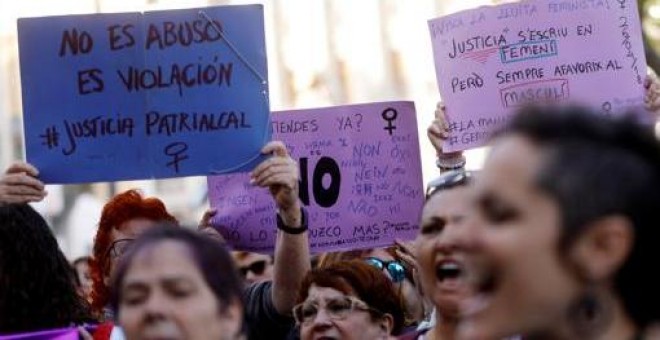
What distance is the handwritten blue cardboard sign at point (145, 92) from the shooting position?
629 centimetres

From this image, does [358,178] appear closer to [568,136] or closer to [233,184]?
[233,184]

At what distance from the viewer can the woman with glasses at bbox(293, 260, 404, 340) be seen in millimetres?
6109

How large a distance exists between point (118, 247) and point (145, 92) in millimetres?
536

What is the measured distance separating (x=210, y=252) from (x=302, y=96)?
24.9m

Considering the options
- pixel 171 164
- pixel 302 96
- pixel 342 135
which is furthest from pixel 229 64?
pixel 302 96

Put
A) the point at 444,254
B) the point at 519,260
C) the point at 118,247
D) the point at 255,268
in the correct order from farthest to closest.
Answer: the point at 255,268 < the point at 118,247 < the point at 444,254 < the point at 519,260

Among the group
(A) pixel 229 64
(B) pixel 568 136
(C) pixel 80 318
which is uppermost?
(A) pixel 229 64

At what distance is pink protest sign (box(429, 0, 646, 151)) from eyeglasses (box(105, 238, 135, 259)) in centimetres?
124

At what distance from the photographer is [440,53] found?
22.7 feet

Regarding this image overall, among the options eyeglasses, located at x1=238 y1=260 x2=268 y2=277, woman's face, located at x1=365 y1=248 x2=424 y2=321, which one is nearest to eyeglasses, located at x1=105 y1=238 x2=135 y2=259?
woman's face, located at x1=365 y1=248 x2=424 y2=321

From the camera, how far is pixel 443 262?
16.9 feet

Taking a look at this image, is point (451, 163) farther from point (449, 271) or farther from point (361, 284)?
point (449, 271)

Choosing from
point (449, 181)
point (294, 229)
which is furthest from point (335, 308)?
point (449, 181)

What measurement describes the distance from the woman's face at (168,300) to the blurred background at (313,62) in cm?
2334
